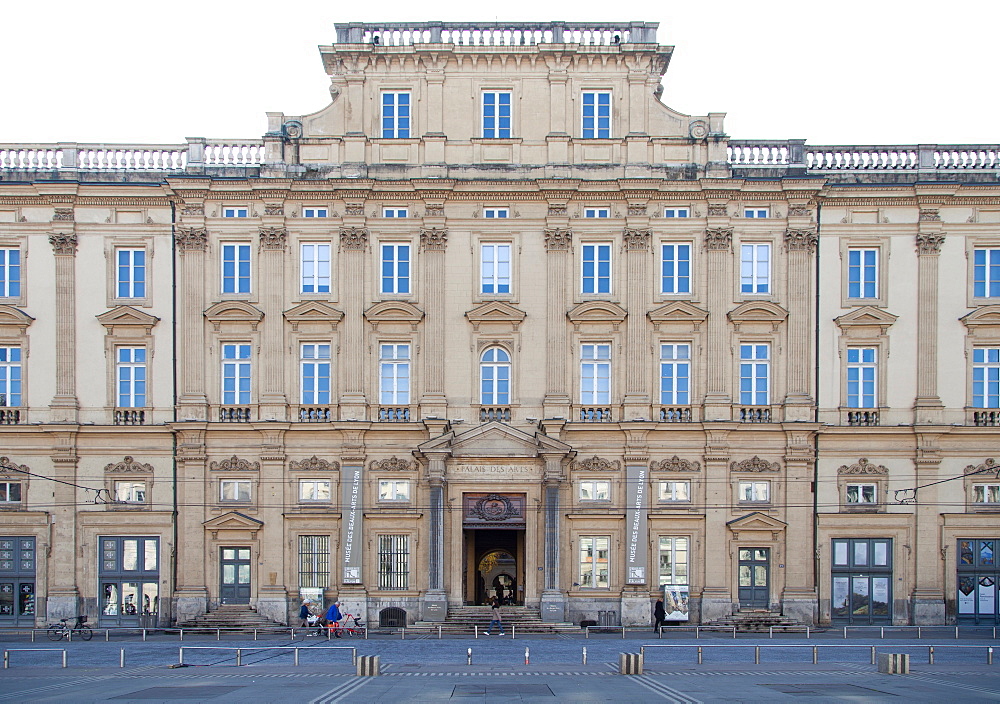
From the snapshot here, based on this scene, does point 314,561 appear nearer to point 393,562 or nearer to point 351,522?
point 351,522

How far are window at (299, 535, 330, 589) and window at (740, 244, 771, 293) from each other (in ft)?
74.3

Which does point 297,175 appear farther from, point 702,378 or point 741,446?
point 741,446

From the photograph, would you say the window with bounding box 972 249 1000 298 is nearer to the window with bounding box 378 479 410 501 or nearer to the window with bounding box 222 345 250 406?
the window with bounding box 378 479 410 501

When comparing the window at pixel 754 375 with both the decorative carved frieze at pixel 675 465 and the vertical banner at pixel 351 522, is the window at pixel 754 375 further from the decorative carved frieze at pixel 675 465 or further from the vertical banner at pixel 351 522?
the vertical banner at pixel 351 522

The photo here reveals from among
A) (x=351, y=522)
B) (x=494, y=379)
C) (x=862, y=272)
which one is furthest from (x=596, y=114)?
(x=351, y=522)

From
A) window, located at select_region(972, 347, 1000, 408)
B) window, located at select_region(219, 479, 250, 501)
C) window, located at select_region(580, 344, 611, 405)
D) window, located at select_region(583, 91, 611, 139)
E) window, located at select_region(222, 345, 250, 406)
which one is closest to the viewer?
window, located at select_region(219, 479, 250, 501)

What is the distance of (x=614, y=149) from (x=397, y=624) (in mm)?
23890

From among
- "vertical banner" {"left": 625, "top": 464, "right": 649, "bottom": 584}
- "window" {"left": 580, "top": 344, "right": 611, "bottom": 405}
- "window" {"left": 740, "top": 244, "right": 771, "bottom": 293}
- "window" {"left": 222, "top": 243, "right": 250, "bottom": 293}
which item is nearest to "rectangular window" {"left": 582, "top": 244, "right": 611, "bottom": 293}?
"window" {"left": 580, "top": 344, "right": 611, "bottom": 405}

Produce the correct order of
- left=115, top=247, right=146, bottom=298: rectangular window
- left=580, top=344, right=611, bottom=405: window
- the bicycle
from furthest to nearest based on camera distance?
1. left=115, top=247, right=146, bottom=298: rectangular window
2. left=580, top=344, right=611, bottom=405: window
3. the bicycle

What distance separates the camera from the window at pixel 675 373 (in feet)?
162

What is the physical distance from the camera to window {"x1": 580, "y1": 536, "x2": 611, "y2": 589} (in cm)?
4850

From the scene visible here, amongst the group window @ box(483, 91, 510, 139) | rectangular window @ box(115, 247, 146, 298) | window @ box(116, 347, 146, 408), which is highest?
window @ box(483, 91, 510, 139)

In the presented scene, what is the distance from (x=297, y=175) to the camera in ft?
164

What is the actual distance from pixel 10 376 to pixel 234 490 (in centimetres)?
1159
